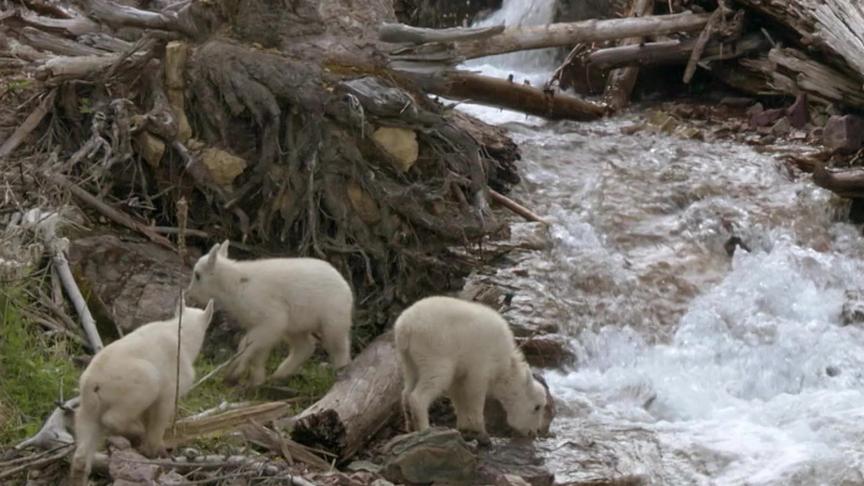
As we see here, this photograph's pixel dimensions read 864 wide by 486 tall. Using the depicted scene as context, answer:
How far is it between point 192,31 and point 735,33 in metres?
7.44

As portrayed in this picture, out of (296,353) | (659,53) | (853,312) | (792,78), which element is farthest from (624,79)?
(296,353)

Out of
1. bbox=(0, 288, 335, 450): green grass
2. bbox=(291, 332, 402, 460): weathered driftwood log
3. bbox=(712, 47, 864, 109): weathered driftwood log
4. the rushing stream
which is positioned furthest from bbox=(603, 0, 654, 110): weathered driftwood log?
bbox=(0, 288, 335, 450): green grass

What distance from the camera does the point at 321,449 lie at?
7.30 m

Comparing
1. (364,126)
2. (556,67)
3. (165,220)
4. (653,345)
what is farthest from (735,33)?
(165,220)

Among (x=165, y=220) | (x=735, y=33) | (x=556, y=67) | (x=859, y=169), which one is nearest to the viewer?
(x=165, y=220)

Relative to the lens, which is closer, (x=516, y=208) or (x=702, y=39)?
(x=516, y=208)

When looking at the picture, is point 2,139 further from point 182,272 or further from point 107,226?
point 182,272

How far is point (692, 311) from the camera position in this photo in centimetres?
1089

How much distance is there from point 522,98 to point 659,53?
184 centimetres

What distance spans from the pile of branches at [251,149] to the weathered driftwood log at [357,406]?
111cm

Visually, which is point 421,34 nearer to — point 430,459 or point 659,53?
point 430,459

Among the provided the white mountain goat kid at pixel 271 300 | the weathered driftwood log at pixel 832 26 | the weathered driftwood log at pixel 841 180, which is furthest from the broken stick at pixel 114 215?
the weathered driftwood log at pixel 832 26

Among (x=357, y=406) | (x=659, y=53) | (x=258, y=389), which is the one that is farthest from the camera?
(x=659, y=53)

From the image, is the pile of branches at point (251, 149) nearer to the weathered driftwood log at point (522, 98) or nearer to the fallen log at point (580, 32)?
the fallen log at point (580, 32)
